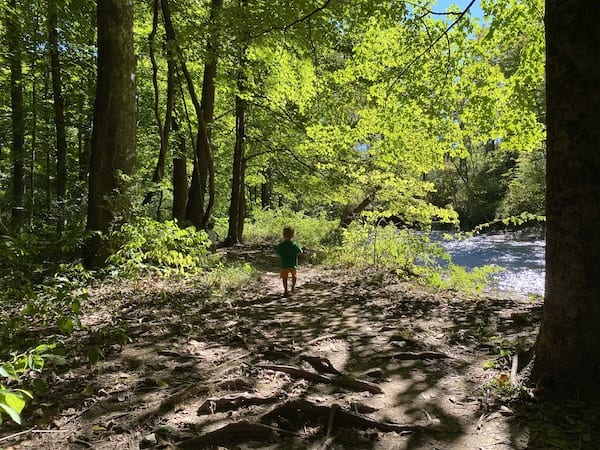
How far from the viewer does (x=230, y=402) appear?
3.41 m

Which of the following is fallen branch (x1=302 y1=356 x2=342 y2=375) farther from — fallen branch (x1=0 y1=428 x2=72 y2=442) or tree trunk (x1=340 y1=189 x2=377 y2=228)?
tree trunk (x1=340 y1=189 x2=377 y2=228)

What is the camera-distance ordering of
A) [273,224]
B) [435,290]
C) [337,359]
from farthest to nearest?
[273,224] < [435,290] < [337,359]

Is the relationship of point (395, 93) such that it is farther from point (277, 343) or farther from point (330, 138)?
point (277, 343)

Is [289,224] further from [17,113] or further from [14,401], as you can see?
[14,401]

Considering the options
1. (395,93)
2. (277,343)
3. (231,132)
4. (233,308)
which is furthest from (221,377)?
(231,132)

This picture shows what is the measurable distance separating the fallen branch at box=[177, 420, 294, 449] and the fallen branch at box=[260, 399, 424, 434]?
0.49 ft

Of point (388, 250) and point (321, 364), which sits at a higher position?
point (388, 250)

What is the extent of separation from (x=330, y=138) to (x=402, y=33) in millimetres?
3380

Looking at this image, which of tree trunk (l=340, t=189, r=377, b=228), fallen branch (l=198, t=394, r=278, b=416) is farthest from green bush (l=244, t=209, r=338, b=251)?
fallen branch (l=198, t=394, r=278, b=416)

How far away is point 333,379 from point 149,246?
4.25m

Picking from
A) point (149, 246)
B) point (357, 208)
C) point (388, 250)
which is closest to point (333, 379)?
point (149, 246)

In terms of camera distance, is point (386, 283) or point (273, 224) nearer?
point (386, 283)

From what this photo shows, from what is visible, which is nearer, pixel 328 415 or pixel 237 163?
pixel 328 415

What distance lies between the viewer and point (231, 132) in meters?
19.0
